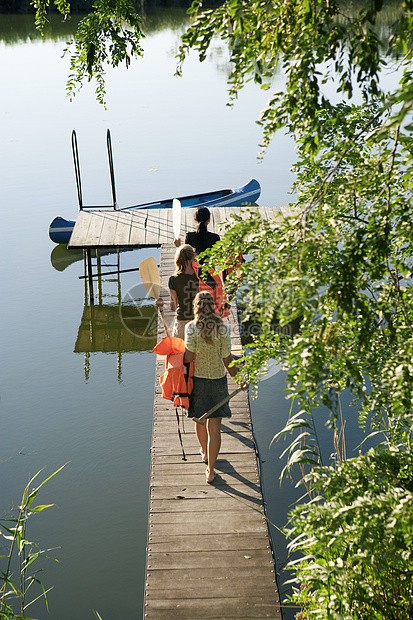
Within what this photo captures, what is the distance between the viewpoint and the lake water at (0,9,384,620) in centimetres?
607

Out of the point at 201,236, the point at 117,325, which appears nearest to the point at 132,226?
the point at 117,325

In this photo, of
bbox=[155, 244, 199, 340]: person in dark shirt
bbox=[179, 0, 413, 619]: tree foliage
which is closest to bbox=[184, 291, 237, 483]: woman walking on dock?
bbox=[155, 244, 199, 340]: person in dark shirt

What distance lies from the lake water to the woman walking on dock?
1887mm

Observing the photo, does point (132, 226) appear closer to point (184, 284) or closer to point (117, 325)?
point (117, 325)

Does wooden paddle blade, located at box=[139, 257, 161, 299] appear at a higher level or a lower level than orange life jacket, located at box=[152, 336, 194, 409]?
higher

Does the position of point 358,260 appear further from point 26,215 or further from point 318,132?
point 26,215

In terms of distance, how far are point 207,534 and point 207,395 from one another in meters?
1.00

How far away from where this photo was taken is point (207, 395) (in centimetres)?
455

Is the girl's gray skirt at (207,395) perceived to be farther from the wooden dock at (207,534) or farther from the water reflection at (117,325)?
the water reflection at (117,325)

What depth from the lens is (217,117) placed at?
23.6 m

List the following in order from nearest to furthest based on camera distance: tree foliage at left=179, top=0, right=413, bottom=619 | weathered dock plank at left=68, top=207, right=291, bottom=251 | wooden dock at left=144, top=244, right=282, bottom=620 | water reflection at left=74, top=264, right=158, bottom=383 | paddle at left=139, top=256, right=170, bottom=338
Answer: tree foliage at left=179, top=0, right=413, bottom=619 < wooden dock at left=144, top=244, right=282, bottom=620 < paddle at left=139, top=256, right=170, bottom=338 < water reflection at left=74, top=264, right=158, bottom=383 < weathered dock plank at left=68, top=207, right=291, bottom=251

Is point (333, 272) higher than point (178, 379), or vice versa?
point (333, 272)

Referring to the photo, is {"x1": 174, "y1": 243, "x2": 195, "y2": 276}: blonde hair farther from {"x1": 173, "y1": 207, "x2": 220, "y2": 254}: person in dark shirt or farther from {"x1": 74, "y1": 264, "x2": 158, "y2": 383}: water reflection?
{"x1": 74, "y1": 264, "x2": 158, "y2": 383}: water reflection

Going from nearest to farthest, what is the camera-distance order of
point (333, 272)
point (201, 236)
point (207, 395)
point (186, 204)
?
1. point (333, 272)
2. point (207, 395)
3. point (201, 236)
4. point (186, 204)
